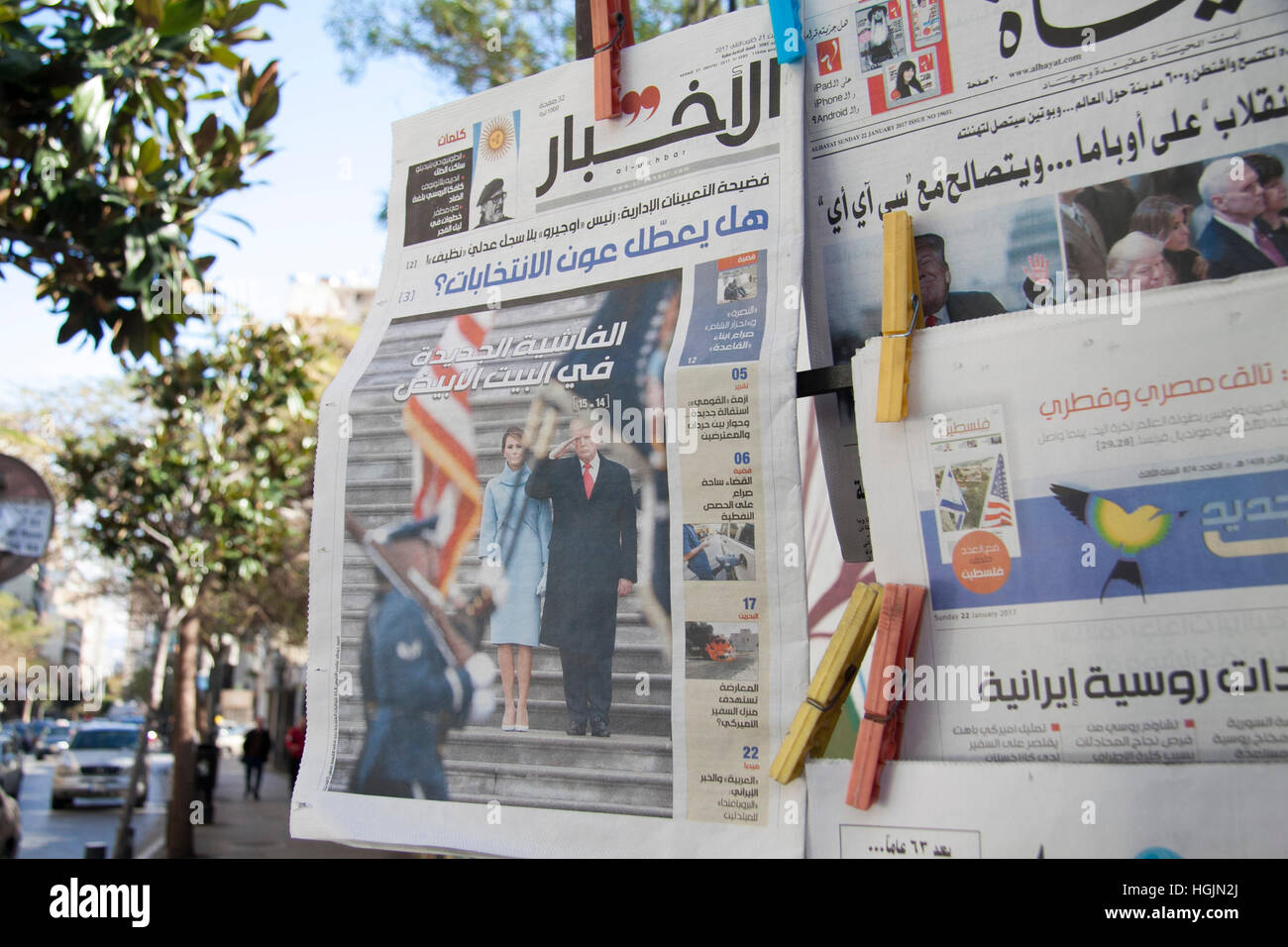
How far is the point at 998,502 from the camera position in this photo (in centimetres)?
152

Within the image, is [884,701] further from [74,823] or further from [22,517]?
[74,823]

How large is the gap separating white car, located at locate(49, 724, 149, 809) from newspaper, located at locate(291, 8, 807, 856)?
Result: 1751 centimetres

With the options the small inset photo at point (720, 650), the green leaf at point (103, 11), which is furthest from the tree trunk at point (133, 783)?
the small inset photo at point (720, 650)

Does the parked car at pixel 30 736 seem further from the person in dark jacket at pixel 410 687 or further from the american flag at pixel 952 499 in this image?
the american flag at pixel 952 499

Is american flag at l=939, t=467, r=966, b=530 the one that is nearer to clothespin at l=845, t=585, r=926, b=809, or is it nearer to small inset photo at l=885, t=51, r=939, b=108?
clothespin at l=845, t=585, r=926, b=809

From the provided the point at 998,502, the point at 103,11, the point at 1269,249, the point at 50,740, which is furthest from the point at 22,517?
the point at 50,740

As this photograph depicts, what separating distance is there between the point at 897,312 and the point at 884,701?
1.92 ft

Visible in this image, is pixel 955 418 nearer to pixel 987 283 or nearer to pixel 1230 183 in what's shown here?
pixel 987 283

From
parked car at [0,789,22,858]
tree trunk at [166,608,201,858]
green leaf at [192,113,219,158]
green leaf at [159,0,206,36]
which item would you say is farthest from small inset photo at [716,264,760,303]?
tree trunk at [166,608,201,858]

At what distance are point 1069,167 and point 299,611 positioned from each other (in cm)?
1742

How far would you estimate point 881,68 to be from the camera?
181 centimetres

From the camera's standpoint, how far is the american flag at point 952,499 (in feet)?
5.09

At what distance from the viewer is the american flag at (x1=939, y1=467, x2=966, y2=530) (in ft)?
5.09
